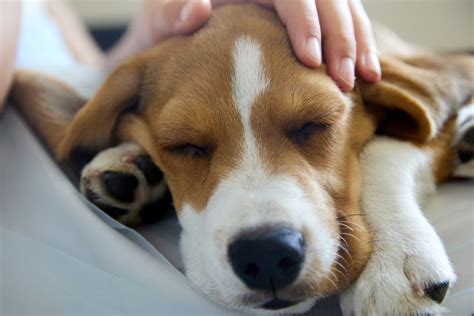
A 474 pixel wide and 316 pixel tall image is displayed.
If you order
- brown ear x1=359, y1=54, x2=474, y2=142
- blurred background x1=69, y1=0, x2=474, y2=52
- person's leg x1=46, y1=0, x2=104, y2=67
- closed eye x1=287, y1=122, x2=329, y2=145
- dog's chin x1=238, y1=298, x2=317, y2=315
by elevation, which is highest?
closed eye x1=287, y1=122, x2=329, y2=145

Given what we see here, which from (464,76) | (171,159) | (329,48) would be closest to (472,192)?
(464,76)

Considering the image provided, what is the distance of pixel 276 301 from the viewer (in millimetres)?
1028

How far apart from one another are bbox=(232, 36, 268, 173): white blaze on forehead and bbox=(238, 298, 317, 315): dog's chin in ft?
1.02

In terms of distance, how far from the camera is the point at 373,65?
4.59ft

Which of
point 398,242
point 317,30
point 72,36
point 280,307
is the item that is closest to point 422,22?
point 72,36

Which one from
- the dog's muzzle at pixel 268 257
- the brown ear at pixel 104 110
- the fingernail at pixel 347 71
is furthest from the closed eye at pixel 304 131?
the brown ear at pixel 104 110

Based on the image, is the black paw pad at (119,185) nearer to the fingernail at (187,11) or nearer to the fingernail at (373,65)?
the fingernail at (187,11)

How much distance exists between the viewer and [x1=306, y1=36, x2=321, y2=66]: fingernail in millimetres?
1304

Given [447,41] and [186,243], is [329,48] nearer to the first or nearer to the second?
[186,243]

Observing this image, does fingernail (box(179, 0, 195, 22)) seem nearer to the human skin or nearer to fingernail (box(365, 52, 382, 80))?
the human skin

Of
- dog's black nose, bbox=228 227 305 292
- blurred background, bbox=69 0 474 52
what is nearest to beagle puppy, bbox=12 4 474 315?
dog's black nose, bbox=228 227 305 292

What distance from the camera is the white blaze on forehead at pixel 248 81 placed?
4.03ft

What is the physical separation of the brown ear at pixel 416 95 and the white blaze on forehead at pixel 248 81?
12.0 inches

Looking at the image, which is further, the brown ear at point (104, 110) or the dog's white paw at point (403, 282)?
the brown ear at point (104, 110)
